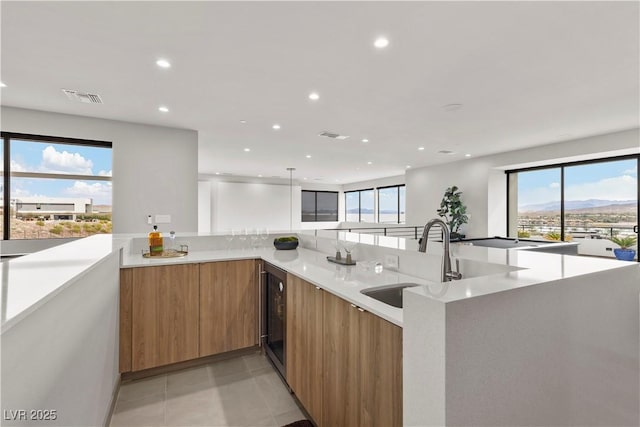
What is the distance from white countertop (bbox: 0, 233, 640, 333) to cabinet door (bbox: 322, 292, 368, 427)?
3.5 inches

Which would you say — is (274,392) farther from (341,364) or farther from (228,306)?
(341,364)

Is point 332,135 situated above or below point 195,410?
above

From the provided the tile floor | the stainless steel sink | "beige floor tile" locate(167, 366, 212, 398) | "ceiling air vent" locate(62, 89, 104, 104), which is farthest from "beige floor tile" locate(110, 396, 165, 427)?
"ceiling air vent" locate(62, 89, 104, 104)

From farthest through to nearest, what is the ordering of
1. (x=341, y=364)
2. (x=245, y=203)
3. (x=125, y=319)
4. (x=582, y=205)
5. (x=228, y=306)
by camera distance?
(x=245, y=203), (x=582, y=205), (x=228, y=306), (x=125, y=319), (x=341, y=364)

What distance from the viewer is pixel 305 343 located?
6.31 ft

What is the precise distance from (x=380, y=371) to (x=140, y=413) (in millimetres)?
1769

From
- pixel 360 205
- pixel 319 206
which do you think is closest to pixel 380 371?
pixel 360 205

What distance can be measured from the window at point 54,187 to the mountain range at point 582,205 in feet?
27.3

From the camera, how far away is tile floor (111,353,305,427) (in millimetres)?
1960

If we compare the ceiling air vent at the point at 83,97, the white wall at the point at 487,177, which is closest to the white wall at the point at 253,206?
the white wall at the point at 487,177

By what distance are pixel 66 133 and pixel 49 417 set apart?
175 inches

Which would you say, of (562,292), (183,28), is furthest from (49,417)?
(183,28)

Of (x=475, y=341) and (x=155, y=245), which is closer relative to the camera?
(x=475, y=341)

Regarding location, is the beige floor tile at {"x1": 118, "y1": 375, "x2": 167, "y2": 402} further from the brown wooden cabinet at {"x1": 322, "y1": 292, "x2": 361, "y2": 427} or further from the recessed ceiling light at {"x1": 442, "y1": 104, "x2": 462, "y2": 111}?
the recessed ceiling light at {"x1": 442, "y1": 104, "x2": 462, "y2": 111}
